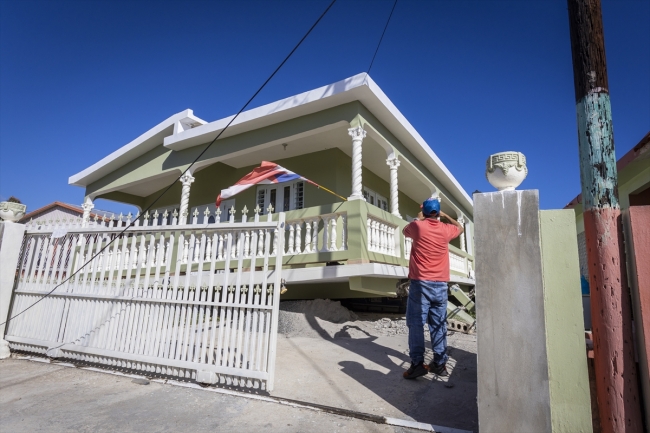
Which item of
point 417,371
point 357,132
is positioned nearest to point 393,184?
point 357,132

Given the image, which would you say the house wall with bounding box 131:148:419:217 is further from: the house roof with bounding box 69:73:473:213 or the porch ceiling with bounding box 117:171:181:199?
the house roof with bounding box 69:73:473:213

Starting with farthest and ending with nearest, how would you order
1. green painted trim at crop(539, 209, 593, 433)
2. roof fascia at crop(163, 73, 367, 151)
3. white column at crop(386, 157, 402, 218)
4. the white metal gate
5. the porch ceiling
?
the porch ceiling → white column at crop(386, 157, 402, 218) → roof fascia at crop(163, 73, 367, 151) → the white metal gate → green painted trim at crop(539, 209, 593, 433)

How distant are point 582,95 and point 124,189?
12984 mm

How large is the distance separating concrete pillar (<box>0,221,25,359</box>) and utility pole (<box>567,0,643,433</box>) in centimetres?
670

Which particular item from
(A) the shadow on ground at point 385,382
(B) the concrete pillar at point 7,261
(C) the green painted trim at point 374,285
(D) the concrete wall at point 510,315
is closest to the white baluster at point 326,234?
(C) the green painted trim at point 374,285

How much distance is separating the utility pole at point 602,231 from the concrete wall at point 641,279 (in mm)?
40

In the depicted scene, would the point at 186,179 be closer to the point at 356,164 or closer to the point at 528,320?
the point at 356,164

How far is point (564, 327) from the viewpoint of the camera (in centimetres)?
245

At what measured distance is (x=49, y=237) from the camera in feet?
17.7

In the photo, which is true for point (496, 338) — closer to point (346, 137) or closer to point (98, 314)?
point (98, 314)

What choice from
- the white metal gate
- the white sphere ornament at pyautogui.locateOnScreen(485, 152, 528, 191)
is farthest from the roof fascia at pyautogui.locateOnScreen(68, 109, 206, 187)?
the white sphere ornament at pyautogui.locateOnScreen(485, 152, 528, 191)

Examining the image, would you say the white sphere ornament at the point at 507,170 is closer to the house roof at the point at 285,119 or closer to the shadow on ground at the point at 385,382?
the shadow on ground at the point at 385,382

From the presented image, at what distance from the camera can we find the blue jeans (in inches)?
146

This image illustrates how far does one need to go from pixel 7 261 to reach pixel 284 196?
5.87 meters
